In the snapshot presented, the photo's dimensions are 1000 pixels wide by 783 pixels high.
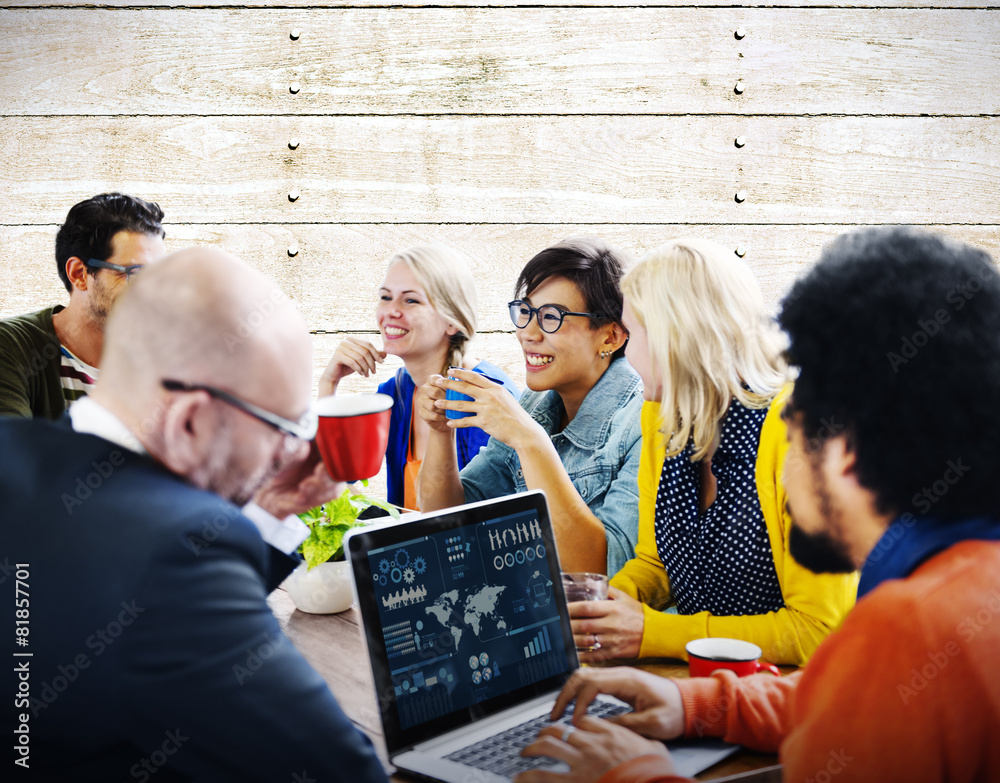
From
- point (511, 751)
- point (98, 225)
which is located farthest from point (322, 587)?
point (98, 225)

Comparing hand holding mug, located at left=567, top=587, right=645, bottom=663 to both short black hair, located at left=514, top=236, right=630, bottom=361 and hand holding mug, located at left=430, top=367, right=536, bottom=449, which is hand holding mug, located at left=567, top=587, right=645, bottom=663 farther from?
short black hair, located at left=514, top=236, right=630, bottom=361

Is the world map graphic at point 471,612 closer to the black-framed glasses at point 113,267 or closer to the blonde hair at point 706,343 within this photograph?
the blonde hair at point 706,343

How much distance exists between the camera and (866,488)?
763 mm

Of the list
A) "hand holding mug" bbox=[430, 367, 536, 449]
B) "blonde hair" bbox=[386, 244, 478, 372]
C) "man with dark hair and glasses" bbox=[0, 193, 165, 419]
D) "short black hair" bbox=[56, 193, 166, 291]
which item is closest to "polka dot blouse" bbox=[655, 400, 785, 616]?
"hand holding mug" bbox=[430, 367, 536, 449]

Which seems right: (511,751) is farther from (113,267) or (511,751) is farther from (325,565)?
(113,267)

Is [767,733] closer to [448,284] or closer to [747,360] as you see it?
[747,360]

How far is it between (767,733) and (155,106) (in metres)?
2.50

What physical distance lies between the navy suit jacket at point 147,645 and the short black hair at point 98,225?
1.75 metres

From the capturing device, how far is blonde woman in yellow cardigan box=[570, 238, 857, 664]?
1.34 metres

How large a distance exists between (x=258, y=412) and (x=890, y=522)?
0.63 meters

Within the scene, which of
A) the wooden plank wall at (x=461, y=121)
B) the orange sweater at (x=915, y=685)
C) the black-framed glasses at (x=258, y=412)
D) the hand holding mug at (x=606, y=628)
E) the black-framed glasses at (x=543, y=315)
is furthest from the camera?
the wooden plank wall at (x=461, y=121)

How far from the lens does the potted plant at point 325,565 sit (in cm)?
136

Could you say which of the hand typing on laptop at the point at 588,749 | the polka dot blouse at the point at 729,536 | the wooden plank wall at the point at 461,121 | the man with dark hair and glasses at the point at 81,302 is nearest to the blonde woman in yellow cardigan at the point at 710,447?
the polka dot blouse at the point at 729,536

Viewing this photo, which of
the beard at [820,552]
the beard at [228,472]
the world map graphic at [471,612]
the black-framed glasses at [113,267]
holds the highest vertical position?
the black-framed glasses at [113,267]
